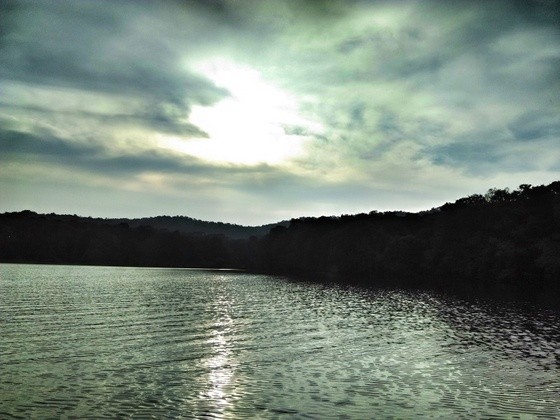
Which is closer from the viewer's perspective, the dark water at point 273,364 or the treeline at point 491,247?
the dark water at point 273,364

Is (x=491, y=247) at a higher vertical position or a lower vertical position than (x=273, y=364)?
higher

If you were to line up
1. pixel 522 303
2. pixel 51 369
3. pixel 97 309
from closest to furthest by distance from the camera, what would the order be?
pixel 51 369
pixel 97 309
pixel 522 303

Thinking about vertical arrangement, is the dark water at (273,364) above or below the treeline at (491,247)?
below

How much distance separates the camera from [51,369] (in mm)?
30109

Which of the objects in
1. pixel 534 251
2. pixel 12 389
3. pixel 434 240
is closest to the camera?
pixel 12 389

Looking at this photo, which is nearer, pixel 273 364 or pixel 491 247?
pixel 273 364

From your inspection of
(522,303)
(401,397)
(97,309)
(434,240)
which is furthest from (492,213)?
(401,397)

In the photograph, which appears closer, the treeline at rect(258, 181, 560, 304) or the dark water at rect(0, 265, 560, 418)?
the dark water at rect(0, 265, 560, 418)

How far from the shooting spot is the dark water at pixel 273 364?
918 inches

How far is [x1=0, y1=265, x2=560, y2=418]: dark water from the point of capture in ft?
76.5

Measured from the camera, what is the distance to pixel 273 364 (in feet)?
110

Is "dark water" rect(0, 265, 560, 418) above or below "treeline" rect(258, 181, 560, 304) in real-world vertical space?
below

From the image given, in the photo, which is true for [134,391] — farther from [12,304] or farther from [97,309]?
[12,304]

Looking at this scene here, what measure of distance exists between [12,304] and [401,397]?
212ft
